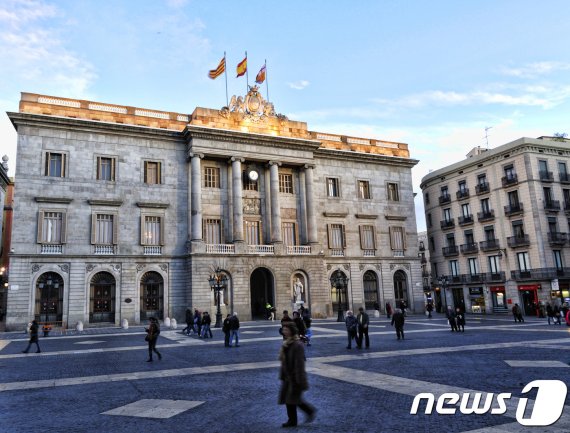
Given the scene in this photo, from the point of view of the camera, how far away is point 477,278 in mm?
48000

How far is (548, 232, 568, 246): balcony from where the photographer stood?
42.6m

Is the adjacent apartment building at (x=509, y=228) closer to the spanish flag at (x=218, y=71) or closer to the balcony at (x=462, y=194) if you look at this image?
the balcony at (x=462, y=194)

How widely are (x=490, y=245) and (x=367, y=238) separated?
44.2 feet

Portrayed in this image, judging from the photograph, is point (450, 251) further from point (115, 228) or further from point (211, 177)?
point (115, 228)

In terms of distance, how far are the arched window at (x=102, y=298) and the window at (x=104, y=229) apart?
2.51 meters

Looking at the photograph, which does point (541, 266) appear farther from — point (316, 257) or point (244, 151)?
point (244, 151)

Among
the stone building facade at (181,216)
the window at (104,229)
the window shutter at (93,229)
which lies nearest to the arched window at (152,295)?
the stone building facade at (181,216)

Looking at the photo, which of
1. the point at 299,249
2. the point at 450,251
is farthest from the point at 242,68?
the point at 450,251

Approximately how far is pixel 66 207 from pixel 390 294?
30.0m

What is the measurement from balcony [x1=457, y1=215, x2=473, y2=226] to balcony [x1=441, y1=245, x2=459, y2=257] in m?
2.83

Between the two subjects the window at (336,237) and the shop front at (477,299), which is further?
the shop front at (477,299)

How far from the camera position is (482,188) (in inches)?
1897

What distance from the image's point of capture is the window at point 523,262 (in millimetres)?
43347

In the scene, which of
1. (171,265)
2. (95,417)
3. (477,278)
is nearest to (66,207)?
(171,265)
